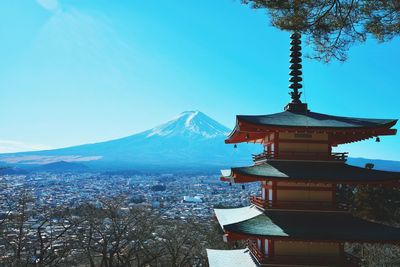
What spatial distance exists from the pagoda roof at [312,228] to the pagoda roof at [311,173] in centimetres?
106

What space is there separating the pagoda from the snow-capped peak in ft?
536

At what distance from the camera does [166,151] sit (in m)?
165

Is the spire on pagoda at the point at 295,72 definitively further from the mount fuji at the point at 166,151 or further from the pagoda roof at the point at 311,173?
the mount fuji at the point at 166,151

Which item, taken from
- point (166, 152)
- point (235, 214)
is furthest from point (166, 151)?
point (235, 214)

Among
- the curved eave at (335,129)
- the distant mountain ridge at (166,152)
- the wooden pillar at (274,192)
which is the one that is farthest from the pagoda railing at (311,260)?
the distant mountain ridge at (166,152)

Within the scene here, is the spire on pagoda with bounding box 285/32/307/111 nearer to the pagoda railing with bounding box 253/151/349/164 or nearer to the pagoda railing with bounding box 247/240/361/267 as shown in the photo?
the pagoda railing with bounding box 253/151/349/164

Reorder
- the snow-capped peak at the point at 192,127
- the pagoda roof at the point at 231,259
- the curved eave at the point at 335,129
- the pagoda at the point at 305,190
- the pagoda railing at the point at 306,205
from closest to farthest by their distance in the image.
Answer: the pagoda at the point at 305,190 → the curved eave at the point at 335,129 → the pagoda railing at the point at 306,205 → the pagoda roof at the point at 231,259 → the snow-capped peak at the point at 192,127

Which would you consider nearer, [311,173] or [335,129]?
[311,173]

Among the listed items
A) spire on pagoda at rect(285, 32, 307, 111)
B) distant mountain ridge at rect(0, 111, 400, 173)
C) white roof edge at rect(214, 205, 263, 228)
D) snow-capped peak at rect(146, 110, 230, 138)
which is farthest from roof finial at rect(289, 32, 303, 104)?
snow-capped peak at rect(146, 110, 230, 138)

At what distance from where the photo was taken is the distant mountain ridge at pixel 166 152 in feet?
497

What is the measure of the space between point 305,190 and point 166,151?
155 metres

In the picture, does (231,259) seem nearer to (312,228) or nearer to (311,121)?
(312,228)

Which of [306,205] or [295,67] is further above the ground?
[295,67]

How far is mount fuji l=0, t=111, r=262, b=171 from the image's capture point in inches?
6038
